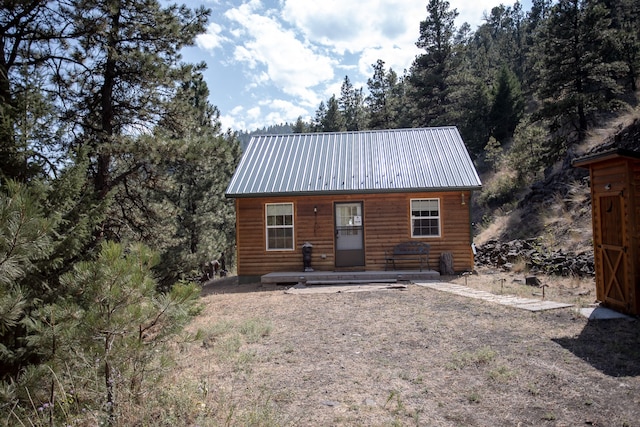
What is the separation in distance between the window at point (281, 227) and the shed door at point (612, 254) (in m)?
8.06

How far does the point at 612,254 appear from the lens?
22.7 ft

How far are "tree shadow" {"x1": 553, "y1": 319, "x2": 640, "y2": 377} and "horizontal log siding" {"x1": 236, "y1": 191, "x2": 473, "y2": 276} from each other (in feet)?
19.5

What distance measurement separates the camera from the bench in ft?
40.2

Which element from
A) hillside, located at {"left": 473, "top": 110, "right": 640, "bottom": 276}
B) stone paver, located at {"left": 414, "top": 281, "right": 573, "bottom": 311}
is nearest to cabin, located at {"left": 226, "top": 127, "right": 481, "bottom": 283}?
stone paver, located at {"left": 414, "top": 281, "right": 573, "bottom": 311}

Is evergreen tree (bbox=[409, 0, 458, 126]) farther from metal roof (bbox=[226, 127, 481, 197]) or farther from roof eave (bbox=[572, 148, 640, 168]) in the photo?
roof eave (bbox=[572, 148, 640, 168])

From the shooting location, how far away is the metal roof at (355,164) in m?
12.4

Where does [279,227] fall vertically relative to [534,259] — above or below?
above

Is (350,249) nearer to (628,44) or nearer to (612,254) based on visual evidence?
(612,254)

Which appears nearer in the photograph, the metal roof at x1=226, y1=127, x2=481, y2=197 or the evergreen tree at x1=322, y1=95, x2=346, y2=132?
the metal roof at x1=226, y1=127, x2=481, y2=197

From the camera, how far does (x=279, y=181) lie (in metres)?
12.9

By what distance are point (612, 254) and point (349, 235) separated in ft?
23.0

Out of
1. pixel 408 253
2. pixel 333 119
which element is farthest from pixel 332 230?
pixel 333 119

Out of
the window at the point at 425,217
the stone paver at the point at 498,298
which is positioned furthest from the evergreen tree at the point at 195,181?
the stone paver at the point at 498,298

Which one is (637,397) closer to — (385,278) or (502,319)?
(502,319)
